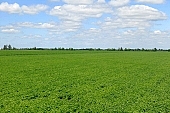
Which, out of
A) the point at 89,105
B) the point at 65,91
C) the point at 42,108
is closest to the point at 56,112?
the point at 42,108

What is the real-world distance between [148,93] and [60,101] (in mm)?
3664

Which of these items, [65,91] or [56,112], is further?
[65,91]

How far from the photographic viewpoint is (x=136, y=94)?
11000 millimetres

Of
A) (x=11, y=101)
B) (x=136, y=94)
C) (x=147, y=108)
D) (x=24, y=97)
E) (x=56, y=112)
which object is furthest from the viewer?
(x=136, y=94)

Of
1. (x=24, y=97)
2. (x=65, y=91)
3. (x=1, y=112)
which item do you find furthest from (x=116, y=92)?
(x=1, y=112)

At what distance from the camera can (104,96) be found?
34.6 ft

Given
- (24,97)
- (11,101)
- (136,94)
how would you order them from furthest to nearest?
(136,94)
(24,97)
(11,101)

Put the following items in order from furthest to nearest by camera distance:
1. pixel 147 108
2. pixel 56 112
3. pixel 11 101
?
pixel 11 101 < pixel 147 108 < pixel 56 112

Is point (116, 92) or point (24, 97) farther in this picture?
point (116, 92)

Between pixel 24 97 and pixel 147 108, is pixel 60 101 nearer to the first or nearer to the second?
pixel 24 97

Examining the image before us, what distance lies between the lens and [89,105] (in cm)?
904

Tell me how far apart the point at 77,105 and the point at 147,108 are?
211 cm

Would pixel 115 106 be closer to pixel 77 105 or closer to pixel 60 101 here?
pixel 77 105

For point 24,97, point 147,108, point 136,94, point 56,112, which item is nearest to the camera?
point 56,112
